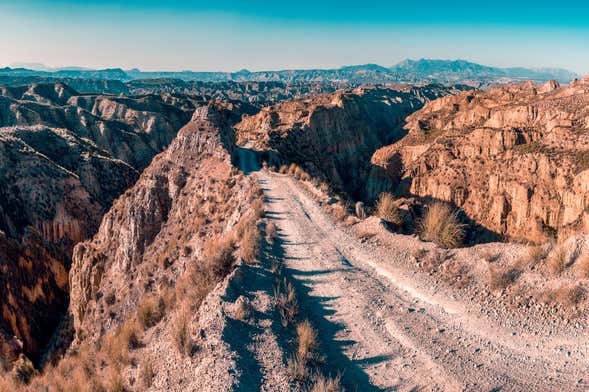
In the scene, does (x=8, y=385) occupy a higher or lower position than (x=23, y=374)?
higher

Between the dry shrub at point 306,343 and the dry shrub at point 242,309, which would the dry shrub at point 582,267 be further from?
the dry shrub at point 242,309

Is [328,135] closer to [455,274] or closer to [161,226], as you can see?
[161,226]

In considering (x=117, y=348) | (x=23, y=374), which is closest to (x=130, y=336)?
(x=117, y=348)

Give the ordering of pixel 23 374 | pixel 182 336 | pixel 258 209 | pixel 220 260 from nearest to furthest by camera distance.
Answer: pixel 182 336 → pixel 23 374 → pixel 220 260 → pixel 258 209

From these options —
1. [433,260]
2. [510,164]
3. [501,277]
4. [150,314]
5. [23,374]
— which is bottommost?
[510,164]

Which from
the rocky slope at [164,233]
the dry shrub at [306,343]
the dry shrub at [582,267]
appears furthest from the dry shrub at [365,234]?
the dry shrub at [306,343]

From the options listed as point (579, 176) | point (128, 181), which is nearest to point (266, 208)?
point (128, 181)

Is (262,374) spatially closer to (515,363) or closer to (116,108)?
(515,363)
